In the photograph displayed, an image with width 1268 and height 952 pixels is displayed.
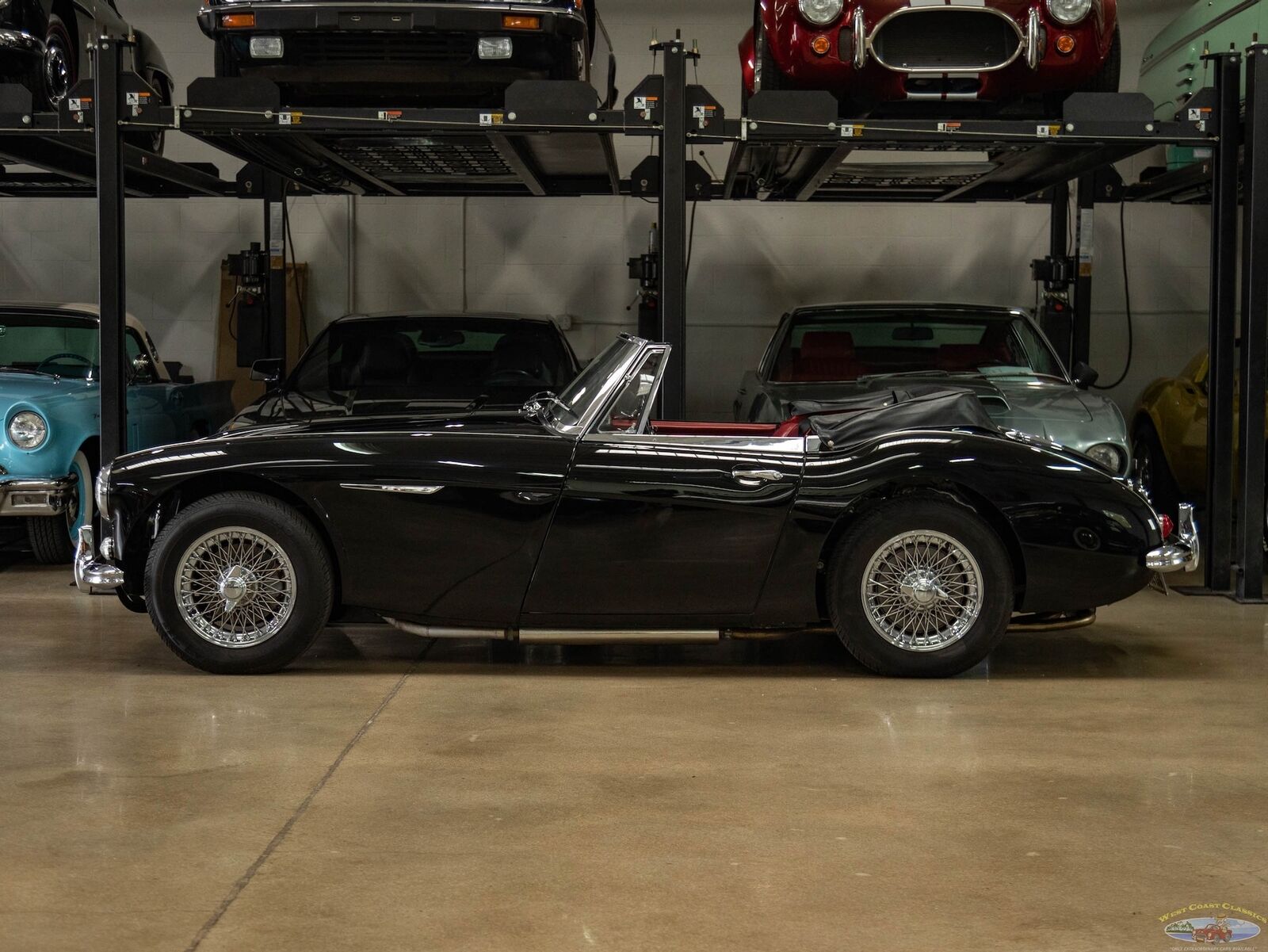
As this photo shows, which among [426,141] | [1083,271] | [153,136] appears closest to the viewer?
[426,141]

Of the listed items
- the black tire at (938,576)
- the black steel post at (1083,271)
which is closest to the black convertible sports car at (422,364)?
the black tire at (938,576)

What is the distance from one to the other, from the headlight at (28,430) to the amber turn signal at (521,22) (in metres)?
3.30

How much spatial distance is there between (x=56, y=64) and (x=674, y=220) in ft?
12.3

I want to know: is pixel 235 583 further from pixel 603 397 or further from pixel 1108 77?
pixel 1108 77

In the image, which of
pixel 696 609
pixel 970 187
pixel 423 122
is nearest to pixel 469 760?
pixel 696 609

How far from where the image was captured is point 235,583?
488cm

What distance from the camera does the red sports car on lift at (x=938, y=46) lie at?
670 centimetres

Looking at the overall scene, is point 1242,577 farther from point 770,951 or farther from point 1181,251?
point 1181,251

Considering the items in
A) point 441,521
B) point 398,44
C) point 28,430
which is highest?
point 398,44

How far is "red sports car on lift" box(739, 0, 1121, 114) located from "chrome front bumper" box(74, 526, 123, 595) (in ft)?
13.4

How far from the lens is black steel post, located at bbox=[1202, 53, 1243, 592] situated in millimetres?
7105

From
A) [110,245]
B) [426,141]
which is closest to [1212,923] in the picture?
[110,245]

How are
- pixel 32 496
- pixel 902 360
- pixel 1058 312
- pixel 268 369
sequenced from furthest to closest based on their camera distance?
pixel 1058 312 < pixel 268 369 < pixel 902 360 < pixel 32 496

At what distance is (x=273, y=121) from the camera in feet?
22.3
